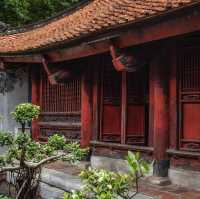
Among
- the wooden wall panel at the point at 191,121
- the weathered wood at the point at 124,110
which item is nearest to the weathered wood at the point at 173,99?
the wooden wall panel at the point at 191,121

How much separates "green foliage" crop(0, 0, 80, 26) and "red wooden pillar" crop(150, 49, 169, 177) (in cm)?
1486

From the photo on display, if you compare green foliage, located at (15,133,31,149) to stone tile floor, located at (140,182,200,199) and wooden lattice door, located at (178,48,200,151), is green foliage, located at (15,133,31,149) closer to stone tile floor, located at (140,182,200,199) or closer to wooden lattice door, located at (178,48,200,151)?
stone tile floor, located at (140,182,200,199)

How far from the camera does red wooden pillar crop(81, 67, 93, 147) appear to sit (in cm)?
940

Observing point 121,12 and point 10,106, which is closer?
point 121,12

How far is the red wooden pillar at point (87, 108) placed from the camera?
940cm

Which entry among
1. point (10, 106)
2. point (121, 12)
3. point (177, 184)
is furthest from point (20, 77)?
point (177, 184)

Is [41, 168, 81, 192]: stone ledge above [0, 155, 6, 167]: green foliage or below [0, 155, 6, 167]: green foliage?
below

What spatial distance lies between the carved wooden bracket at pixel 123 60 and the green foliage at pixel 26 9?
14697 millimetres

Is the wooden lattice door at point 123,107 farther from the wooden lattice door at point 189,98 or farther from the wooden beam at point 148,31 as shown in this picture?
the wooden lattice door at point 189,98

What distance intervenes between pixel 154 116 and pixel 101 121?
6.24ft

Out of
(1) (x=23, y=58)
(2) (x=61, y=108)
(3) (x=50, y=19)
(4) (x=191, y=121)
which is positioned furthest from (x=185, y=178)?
(3) (x=50, y=19)

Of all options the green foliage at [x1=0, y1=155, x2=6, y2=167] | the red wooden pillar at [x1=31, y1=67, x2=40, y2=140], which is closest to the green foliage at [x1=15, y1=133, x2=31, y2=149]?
the green foliage at [x1=0, y1=155, x2=6, y2=167]

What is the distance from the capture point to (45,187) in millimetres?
8250

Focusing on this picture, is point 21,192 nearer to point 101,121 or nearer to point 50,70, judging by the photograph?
point 101,121
